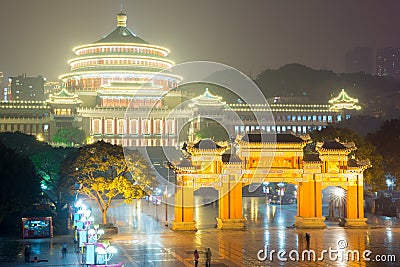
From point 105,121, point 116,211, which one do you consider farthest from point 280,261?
point 105,121

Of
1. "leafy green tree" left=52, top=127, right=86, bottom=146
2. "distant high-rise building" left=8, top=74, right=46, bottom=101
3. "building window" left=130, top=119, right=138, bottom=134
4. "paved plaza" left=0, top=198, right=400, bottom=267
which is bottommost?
"paved plaza" left=0, top=198, right=400, bottom=267

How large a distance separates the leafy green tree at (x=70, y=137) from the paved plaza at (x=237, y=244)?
47114 mm

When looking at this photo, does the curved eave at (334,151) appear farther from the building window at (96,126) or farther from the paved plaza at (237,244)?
the building window at (96,126)

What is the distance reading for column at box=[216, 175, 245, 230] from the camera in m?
43.8

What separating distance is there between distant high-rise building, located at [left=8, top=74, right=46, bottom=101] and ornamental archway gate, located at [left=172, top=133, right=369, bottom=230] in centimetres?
14727

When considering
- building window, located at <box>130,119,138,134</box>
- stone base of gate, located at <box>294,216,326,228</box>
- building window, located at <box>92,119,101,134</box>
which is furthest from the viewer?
building window, located at <box>130,119,138,134</box>

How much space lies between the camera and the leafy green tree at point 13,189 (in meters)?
42.2

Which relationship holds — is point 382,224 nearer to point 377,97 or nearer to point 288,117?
point 288,117

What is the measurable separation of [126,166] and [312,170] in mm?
11994

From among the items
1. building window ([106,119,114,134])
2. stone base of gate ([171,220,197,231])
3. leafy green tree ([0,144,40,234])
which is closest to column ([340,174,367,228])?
stone base of gate ([171,220,197,231])

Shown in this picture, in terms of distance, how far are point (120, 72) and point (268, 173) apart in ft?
224

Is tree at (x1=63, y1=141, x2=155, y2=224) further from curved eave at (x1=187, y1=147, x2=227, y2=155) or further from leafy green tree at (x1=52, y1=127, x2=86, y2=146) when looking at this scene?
leafy green tree at (x1=52, y1=127, x2=86, y2=146)

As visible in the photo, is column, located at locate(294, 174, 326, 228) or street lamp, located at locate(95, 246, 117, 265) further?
column, located at locate(294, 174, 326, 228)

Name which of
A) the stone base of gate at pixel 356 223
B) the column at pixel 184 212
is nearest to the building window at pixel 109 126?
the column at pixel 184 212
